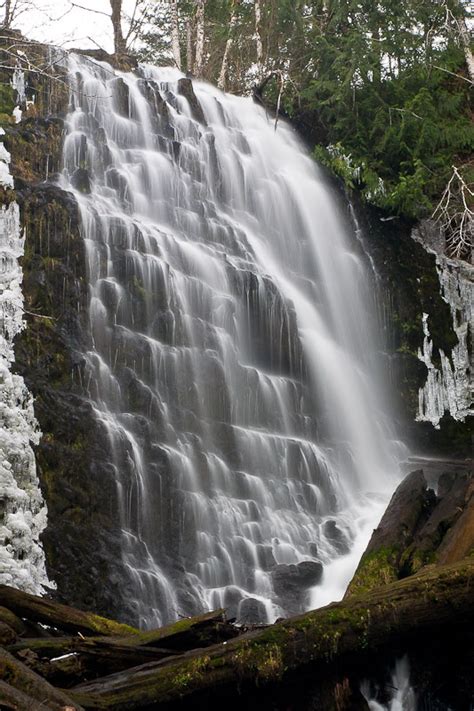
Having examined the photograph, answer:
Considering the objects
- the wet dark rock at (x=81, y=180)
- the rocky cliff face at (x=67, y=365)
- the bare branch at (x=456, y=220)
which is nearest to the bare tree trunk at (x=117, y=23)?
the rocky cliff face at (x=67, y=365)

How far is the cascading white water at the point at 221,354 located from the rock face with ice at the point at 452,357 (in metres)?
1.25

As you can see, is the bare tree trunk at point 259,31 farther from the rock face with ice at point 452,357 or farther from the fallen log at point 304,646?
the fallen log at point 304,646

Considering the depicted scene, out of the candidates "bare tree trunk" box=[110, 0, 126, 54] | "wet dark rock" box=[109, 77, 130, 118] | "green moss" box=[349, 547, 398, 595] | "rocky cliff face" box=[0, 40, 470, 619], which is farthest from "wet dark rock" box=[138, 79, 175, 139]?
"green moss" box=[349, 547, 398, 595]

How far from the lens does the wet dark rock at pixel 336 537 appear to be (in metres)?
9.80

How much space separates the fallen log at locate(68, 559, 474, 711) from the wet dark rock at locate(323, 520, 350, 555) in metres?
4.63

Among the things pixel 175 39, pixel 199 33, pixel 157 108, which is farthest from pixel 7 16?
pixel 175 39

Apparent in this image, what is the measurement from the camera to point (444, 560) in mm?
6309

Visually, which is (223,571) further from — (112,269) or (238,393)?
(112,269)

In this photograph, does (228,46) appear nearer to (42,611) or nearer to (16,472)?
(16,472)

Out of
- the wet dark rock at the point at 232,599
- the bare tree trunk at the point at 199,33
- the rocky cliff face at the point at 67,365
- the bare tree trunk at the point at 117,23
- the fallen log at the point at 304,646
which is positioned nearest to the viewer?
the fallen log at the point at 304,646

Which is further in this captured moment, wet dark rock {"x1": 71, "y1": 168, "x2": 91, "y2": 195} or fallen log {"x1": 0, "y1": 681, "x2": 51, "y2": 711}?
wet dark rock {"x1": 71, "y1": 168, "x2": 91, "y2": 195}

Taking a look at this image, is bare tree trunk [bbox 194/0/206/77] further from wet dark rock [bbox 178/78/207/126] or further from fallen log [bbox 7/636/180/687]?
fallen log [bbox 7/636/180/687]

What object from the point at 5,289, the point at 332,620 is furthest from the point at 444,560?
the point at 5,289

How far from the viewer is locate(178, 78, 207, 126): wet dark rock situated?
15977 millimetres
